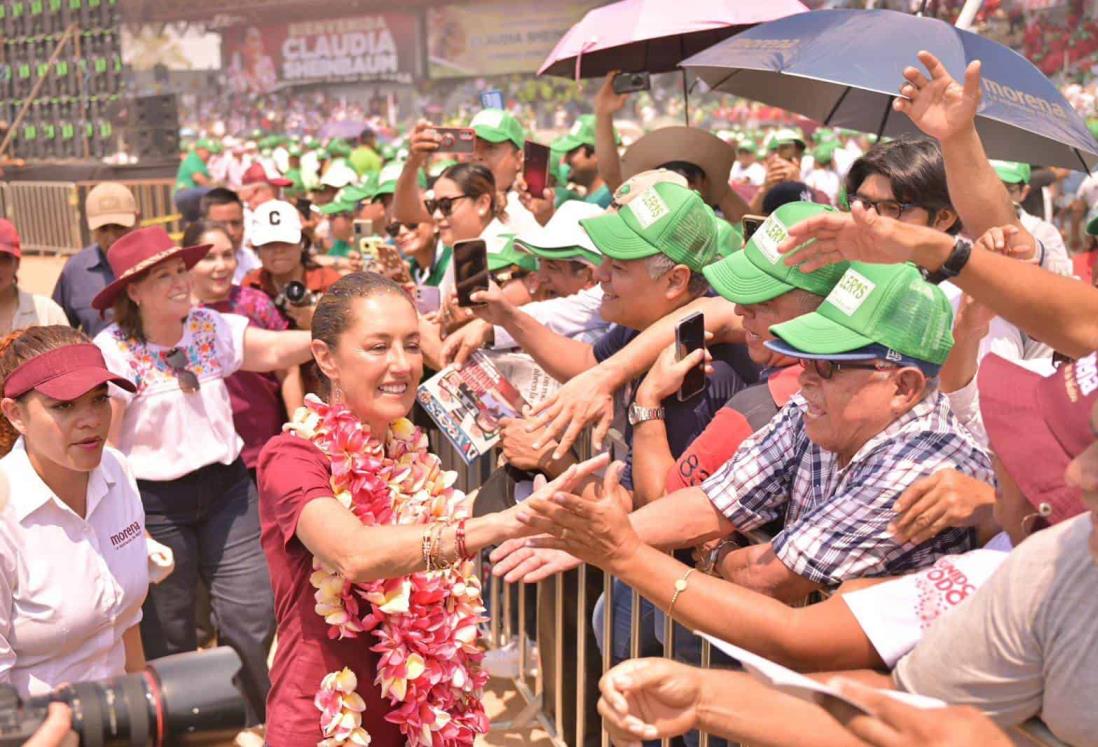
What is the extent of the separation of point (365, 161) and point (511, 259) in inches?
378

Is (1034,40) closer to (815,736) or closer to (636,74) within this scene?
(636,74)

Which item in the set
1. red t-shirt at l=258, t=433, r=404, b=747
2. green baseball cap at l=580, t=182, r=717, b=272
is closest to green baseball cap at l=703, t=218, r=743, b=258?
green baseball cap at l=580, t=182, r=717, b=272

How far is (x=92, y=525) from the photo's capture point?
3096mm

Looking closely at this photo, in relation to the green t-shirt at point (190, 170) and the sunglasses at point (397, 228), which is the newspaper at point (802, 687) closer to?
the sunglasses at point (397, 228)

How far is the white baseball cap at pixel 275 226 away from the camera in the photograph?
18.9ft

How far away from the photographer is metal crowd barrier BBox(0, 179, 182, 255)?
67.0ft

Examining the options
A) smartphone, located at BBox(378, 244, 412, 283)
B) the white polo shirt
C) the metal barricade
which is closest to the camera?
the white polo shirt

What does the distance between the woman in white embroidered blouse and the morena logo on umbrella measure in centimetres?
286

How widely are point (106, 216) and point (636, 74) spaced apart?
298cm

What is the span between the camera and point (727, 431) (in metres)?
2.91

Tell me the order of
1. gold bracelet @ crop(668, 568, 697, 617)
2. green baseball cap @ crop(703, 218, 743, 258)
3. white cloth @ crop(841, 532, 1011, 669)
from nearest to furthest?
white cloth @ crop(841, 532, 1011, 669) < gold bracelet @ crop(668, 568, 697, 617) < green baseball cap @ crop(703, 218, 743, 258)

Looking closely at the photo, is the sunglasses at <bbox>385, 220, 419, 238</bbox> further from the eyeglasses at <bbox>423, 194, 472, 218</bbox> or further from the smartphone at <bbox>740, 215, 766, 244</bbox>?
the smartphone at <bbox>740, 215, 766, 244</bbox>

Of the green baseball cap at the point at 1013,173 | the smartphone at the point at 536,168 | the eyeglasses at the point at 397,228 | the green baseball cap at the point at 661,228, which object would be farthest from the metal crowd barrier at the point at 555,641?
the green baseball cap at the point at 1013,173

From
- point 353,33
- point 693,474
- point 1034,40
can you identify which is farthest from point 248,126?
point 693,474
